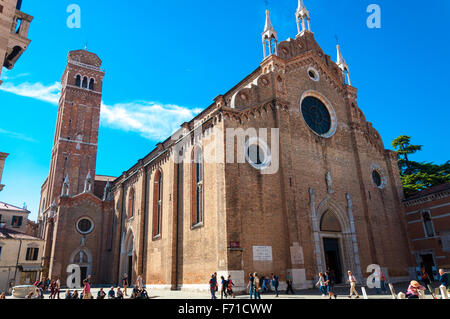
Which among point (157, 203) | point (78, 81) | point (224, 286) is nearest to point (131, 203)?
point (157, 203)

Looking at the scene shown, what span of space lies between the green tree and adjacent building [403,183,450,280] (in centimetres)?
577

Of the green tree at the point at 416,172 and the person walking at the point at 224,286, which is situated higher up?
the green tree at the point at 416,172

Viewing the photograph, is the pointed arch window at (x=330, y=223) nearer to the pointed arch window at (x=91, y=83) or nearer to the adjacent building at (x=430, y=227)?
the adjacent building at (x=430, y=227)

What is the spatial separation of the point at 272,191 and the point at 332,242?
6.37 metres

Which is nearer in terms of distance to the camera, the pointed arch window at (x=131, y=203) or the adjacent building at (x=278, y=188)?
the adjacent building at (x=278, y=188)

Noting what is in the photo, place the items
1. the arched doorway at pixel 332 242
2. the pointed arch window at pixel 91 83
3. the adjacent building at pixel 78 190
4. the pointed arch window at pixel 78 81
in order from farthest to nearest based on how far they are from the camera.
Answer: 1. the pointed arch window at pixel 91 83
2. the pointed arch window at pixel 78 81
3. the adjacent building at pixel 78 190
4. the arched doorway at pixel 332 242

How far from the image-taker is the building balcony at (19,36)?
12.0 meters

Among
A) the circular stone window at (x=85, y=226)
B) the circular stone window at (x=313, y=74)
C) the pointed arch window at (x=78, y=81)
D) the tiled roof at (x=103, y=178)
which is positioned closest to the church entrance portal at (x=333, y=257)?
the circular stone window at (x=313, y=74)

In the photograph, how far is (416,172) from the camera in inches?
1449

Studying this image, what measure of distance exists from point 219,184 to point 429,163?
29.2 metres

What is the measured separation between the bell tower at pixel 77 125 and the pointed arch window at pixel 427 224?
123 feet

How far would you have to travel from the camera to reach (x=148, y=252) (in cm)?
2747

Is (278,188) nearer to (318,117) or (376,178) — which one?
(318,117)

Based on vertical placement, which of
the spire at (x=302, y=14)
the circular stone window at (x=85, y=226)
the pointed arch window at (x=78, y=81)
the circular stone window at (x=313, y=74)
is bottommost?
the circular stone window at (x=85, y=226)
